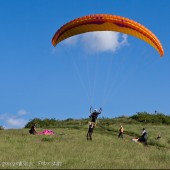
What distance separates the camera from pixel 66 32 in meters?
30.9

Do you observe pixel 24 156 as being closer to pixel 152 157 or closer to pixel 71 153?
pixel 71 153

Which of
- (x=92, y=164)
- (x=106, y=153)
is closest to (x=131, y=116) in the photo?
(x=106, y=153)

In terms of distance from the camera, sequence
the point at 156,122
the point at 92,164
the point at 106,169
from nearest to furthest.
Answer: the point at 106,169 → the point at 92,164 → the point at 156,122

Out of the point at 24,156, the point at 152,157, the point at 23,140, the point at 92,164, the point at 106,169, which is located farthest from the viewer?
the point at 23,140

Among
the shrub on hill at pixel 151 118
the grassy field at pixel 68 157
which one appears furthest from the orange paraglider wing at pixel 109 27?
the shrub on hill at pixel 151 118

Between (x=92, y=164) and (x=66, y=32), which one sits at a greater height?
(x=66, y=32)

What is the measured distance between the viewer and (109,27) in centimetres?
3038

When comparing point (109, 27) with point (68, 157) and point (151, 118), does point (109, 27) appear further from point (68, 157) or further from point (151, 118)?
point (151, 118)

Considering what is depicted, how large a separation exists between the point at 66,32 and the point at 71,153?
10.9 meters

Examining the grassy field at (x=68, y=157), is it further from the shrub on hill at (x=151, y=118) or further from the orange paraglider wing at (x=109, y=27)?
the shrub on hill at (x=151, y=118)

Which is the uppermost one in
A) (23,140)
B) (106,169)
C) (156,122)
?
(156,122)

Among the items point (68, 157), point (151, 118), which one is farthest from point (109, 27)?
point (151, 118)

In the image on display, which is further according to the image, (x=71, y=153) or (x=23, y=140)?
(x=23, y=140)

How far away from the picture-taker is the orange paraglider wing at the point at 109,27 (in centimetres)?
2973
